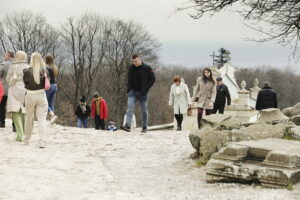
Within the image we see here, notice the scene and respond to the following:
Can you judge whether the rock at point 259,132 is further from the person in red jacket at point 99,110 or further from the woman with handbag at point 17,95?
the person in red jacket at point 99,110

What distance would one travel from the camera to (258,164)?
6.74 metres

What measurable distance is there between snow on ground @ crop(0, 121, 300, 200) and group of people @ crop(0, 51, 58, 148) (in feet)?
1.47

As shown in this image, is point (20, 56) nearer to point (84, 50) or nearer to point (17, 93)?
point (17, 93)

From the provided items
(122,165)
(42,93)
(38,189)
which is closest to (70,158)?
(122,165)

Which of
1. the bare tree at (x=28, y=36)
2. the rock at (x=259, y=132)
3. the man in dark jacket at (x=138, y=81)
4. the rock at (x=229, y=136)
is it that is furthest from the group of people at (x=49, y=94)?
the bare tree at (x=28, y=36)

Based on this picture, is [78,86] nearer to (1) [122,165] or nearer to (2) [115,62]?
(2) [115,62]

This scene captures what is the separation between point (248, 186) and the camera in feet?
21.3

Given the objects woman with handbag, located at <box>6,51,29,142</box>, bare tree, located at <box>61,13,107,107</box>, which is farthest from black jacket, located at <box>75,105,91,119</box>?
bare tree, located at <box>61,13,107,107</box>

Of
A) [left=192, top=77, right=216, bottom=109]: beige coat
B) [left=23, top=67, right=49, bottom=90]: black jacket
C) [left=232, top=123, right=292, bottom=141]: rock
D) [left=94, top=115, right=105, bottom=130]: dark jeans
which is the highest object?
[left=23, top=67, right=49, bottom=90]: black jacket

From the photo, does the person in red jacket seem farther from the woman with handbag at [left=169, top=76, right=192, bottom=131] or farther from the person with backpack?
the woman with handbag at [left=169, top=76, right=192, bottom=131]

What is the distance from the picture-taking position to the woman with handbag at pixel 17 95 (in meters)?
10.8

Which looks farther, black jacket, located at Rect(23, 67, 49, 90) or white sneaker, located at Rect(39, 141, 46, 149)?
white sneaker, located at Rect(39, 141, 46, 149)

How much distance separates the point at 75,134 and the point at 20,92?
2.53 metres

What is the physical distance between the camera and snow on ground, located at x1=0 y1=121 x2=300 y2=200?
6.12 m
